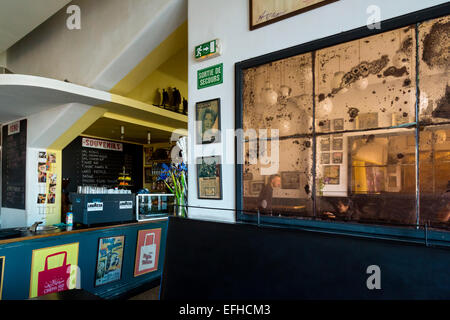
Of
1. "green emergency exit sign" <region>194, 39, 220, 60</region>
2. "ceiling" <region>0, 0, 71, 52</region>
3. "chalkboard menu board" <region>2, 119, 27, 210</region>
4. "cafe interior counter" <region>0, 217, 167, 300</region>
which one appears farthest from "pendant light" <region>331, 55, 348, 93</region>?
"chalkboard menu board" <region>2, 119, 27, 210</region>

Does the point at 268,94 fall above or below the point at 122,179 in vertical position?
above

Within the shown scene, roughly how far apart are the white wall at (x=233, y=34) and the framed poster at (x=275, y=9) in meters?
0.03

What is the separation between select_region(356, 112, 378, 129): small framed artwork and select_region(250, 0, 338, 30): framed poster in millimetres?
726

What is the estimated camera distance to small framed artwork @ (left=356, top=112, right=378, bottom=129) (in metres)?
1.70

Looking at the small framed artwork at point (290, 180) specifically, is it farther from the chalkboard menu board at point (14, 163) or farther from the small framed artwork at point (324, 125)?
the chalkboard menu board at point (14, 163)

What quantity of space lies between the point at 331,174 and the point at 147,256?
9.30 feet

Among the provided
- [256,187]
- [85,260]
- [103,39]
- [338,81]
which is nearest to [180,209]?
[256,187]

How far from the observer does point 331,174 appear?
1836 mm

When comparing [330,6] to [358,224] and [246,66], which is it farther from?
[358,224]

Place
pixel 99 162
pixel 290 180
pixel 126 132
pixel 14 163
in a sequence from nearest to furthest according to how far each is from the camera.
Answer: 1. pixel 290 180
2. pixel 14 163
3. pixel 126 132
4. pixel 99 162

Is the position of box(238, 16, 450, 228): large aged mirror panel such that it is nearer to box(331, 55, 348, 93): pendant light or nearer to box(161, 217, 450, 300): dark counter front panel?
box(331, 55, 348, 93): pendant light

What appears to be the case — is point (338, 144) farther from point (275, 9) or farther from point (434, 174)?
point (275, 9)

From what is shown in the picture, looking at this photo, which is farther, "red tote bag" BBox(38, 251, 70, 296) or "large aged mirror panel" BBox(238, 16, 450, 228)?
"red tote bag" BBox(38, 251, 70, 296)
